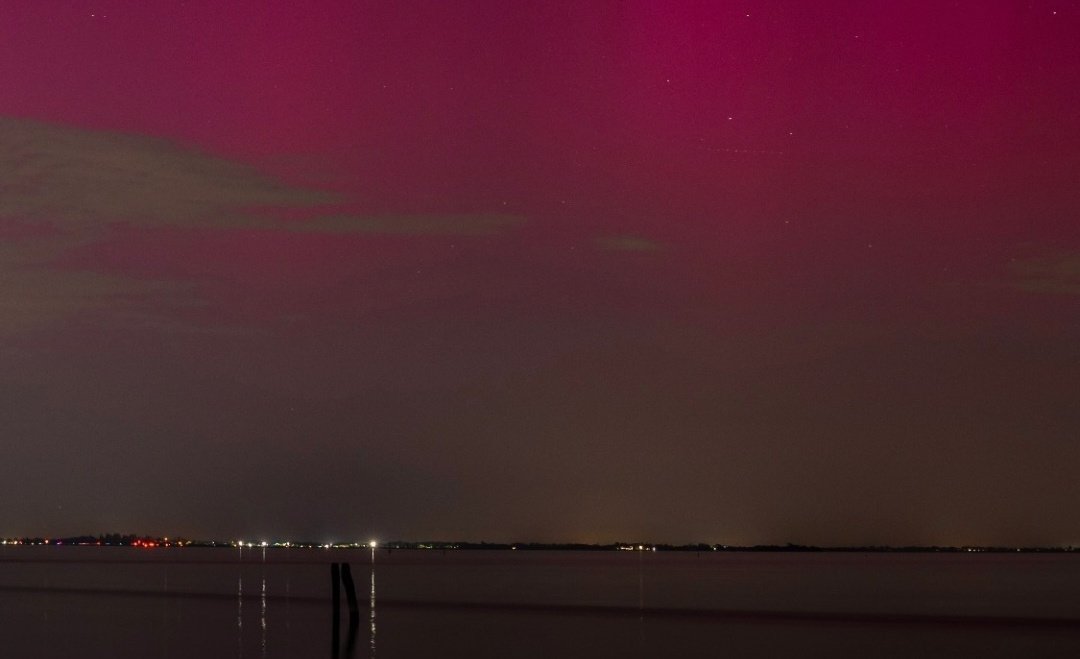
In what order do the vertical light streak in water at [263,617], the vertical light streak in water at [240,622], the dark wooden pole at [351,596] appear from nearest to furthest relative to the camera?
the vertical light streak in water at [240,622]
the vertical light streak in water at [263,617]
the dark wooden pole at [351,596]

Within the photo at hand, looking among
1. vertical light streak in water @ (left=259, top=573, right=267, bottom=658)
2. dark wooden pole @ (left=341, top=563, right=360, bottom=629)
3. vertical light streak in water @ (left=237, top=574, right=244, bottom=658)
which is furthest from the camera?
dark wooden pole @ (left=341, top=563, right=360, bottom=629)

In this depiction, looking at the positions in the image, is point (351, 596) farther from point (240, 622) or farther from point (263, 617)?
point (263, 617)

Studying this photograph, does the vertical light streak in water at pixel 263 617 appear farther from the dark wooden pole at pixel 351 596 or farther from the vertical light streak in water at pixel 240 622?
the dark wooden pole at pixel 351 596

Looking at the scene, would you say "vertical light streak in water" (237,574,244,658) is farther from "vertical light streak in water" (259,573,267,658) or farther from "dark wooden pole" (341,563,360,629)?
"dark wooden pole" (341,563,360,629)

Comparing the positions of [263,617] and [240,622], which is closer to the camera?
[240,622]

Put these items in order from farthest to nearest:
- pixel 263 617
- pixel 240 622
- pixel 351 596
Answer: pixel 263 617 → pixel 351 596 → pixel 240 622

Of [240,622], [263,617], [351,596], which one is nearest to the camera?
[240,622]

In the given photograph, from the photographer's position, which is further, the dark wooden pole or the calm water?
the dark wooden pole

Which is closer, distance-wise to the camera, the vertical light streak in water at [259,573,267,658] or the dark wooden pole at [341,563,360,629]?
the vertical light streak in water at [259,573,267,658]

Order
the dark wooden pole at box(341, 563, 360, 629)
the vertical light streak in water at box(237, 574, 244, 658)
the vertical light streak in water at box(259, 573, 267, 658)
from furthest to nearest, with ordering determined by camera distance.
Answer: the dark wooden pole at box(341, 563, 360, 629)
the vertical light streak in water at box(259, 573, 267, 658)
the vertical light streak in water at box(237, 574, 244, 658)

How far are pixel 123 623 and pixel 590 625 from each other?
58.1 ft

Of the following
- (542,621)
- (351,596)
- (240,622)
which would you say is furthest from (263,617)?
(542,621)

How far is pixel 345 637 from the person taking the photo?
43.8 metres

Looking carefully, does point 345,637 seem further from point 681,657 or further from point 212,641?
point 681,657
